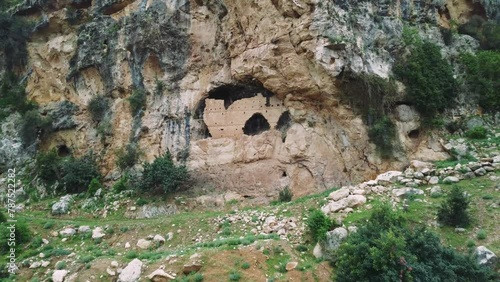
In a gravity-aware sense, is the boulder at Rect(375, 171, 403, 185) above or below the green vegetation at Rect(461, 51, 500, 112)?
below

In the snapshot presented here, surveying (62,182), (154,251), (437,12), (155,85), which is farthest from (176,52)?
(437,12)

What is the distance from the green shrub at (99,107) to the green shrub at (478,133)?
19395 millimetres

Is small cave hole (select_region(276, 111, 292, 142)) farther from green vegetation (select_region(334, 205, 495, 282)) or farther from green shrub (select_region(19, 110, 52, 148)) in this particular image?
green shrub (select_region(19, 110, 52, 148))

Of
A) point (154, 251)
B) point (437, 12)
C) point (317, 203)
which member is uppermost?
point (437, 12)

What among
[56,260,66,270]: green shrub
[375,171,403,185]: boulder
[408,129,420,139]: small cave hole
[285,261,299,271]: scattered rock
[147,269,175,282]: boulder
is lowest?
[56,260,66,270]: green shrub

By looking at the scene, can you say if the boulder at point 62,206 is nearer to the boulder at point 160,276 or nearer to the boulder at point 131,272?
the boulder at point 131,272

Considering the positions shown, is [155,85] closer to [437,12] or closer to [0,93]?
[0,93]

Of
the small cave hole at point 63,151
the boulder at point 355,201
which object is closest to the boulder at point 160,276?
the boulder at point 355,201

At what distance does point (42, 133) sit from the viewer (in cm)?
2817

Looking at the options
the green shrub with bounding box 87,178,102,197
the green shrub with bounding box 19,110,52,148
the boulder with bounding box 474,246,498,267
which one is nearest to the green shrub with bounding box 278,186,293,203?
the green shrub with bounding box 87,178,102,197

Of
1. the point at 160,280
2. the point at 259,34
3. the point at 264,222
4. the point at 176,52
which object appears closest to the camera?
the point at 160,280

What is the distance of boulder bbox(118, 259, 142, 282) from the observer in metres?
13.2

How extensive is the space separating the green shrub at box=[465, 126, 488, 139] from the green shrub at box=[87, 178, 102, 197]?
18.5 meters

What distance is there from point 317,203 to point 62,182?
15.2m
